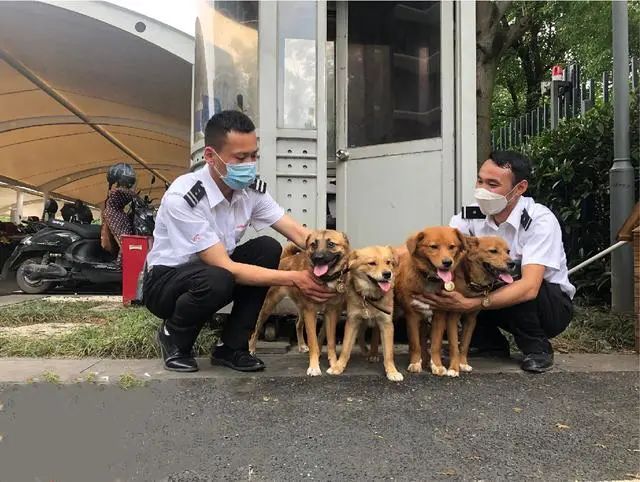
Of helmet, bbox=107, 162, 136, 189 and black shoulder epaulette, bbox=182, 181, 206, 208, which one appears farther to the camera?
helmet, bbox=107, 162, 136, 189

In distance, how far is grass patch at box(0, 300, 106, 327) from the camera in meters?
5.38

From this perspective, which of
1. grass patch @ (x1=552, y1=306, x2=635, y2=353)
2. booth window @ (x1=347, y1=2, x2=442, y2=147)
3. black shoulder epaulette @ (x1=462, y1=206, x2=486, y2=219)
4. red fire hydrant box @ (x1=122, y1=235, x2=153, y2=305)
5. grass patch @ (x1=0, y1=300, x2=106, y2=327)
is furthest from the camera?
red fire hydrant box @ (x1=122, y1=235, x2=153, y2=305)

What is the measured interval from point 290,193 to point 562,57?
1923 centimetres

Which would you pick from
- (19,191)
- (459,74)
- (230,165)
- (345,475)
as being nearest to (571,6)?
(459,74)

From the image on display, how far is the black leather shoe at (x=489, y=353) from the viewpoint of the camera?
13.2 ft

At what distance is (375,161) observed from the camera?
496 centimetres

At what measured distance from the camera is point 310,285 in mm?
3246

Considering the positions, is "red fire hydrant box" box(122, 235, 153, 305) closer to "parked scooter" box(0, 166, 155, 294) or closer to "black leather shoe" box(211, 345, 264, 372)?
"parked scooter" box(0, 166, 155, 294)

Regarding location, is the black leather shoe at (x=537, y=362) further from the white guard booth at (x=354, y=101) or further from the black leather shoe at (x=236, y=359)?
the black leather shoe at (x=236, y=359)

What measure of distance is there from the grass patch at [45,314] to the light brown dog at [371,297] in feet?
9.53

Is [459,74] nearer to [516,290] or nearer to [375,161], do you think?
[375,161]

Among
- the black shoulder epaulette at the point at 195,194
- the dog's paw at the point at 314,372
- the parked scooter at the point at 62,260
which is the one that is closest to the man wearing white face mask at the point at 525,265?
the dog's paw at the point at 314,372

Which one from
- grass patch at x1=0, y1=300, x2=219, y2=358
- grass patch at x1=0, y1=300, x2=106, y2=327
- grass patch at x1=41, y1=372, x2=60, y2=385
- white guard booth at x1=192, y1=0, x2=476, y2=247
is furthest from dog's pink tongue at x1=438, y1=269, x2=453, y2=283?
grass patch at x1=0, y1=300, x2=106, y2=327

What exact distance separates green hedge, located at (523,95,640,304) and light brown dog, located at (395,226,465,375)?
317cm
